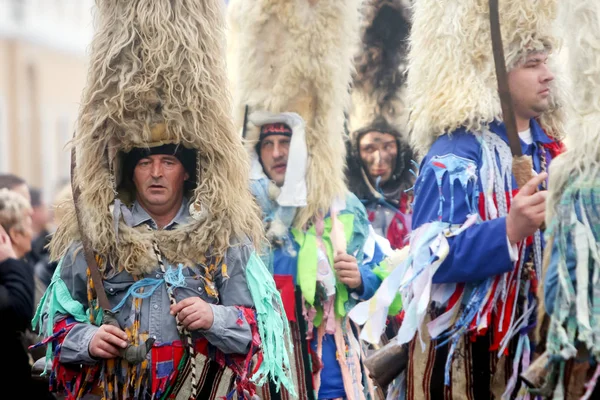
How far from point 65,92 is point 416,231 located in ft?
95.0

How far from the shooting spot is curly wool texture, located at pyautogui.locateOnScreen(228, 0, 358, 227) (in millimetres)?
6027

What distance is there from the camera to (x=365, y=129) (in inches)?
286

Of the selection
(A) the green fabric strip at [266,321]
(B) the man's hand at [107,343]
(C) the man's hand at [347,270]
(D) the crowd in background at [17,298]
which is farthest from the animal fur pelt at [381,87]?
(B) the man's hand at [107,343]

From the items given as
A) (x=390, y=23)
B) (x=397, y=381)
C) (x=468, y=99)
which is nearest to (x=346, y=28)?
(x=390, y=23)

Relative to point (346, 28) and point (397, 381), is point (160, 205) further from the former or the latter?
point (346, 28)

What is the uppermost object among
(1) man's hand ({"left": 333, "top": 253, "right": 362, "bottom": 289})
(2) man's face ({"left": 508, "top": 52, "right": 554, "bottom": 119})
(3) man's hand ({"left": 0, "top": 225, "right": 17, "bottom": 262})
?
(2) man's face ({"left": 508, "top": 52, "right": 554, "bottom": 119})

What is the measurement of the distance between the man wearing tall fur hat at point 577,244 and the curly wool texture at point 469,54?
0.76m

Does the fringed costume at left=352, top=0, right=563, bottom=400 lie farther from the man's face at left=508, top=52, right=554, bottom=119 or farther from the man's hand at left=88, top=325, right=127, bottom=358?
the man's hand at left=88, top=325, right=127, bottom=358

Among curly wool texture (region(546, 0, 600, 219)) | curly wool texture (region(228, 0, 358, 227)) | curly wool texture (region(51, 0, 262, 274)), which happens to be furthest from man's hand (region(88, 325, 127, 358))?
curly wool texture (region(228, 0, 358, 227))

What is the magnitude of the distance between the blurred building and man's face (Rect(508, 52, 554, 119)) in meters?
23.5

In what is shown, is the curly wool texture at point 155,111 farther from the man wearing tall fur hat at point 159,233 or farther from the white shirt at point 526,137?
the white shirt at point 526,137

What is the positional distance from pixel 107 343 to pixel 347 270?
205cm

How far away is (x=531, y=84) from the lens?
14.3 ft

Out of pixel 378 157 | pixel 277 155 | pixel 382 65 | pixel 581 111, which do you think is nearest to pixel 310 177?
pixel 277 155
